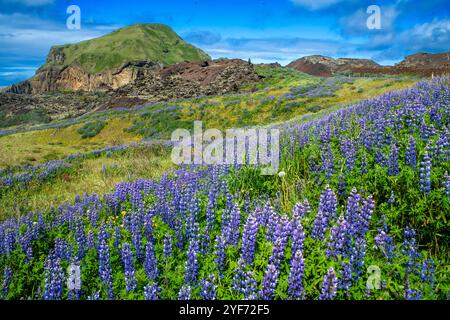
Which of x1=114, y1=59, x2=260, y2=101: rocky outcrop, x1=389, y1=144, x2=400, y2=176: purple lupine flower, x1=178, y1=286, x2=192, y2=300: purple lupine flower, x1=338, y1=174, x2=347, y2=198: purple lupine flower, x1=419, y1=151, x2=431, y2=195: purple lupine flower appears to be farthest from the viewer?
x1=114, y1=59, x2=260, y2=101: rocky outcrop

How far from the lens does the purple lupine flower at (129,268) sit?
3244 millimetres

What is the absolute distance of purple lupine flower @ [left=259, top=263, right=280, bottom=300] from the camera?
280 cm

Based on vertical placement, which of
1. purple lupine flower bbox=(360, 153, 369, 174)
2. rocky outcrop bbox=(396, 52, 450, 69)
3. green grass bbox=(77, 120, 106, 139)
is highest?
→ rocky outcrop bbox=(396, 52, 450, 69)

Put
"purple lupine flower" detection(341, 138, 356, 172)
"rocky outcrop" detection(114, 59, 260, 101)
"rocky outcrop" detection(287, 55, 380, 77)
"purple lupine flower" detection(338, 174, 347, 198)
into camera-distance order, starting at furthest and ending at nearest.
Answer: "rocky outcrop" detection(287, 55, 380, 77) < "rocky outcrop" detection(114, 59, 260, 101) < "purple lupine flower" detection(341, 138, 356, 172) < "purple lupine flower" detection(338, 174, 347, 198)

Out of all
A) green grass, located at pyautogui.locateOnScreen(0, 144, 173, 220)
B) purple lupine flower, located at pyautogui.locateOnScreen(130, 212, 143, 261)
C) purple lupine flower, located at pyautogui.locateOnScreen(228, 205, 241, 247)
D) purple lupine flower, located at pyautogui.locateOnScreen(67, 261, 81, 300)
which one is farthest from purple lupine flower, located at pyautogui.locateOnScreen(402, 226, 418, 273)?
green grass, located at pyautogui.locateOnScreen(0, 144, 173, 220)

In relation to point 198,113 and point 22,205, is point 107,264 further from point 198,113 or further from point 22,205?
point 198,113

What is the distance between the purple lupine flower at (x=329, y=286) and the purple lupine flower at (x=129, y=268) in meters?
1.78

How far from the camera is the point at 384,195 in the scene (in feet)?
14.1

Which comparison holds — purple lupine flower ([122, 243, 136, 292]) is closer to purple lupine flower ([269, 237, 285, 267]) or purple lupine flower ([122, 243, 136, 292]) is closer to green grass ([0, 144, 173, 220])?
purple lupine flower ([269, 237, 285, 267])

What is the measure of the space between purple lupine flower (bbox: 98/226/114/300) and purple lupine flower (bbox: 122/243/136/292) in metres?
0.17

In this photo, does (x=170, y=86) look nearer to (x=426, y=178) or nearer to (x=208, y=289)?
(x=426, y=178)

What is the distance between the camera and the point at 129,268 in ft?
11.7

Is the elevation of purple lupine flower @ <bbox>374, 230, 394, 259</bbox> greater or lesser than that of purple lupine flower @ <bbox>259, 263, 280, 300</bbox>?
greater

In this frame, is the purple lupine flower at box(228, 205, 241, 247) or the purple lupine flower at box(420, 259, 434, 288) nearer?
the purple lupine flower at box(420, 259, 434, 288)
